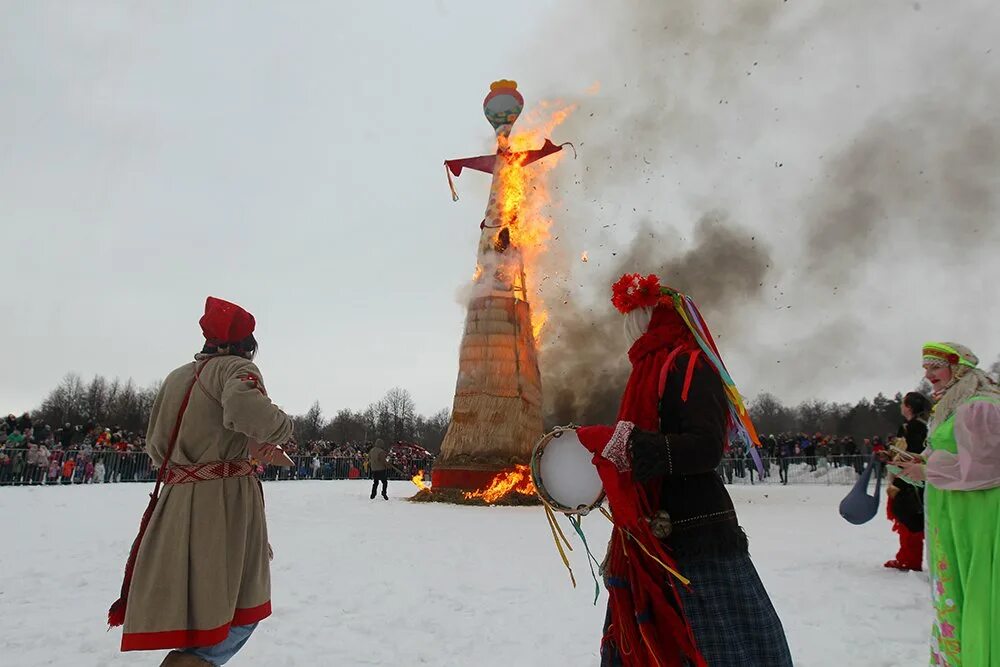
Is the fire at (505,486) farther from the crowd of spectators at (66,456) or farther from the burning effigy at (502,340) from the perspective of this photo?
the crowd of spectators at (66,456)

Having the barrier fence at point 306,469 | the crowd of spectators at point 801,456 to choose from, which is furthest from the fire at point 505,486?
the crowd of spectators at point 801,456

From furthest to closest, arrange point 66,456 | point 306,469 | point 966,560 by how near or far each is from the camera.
A: 1. point 306,469
2. point 66,456
3. point 966,560

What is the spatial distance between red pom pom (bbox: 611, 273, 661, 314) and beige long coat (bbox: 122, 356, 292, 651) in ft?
5.10

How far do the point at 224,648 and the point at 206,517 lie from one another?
1.92ft

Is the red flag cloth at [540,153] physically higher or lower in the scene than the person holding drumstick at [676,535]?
higher

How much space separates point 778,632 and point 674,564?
436 millimetres

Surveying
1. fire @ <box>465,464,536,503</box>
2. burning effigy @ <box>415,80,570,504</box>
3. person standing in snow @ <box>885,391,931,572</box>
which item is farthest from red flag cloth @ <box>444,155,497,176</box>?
person standing in snow @ <box>885,391,931,572</box>

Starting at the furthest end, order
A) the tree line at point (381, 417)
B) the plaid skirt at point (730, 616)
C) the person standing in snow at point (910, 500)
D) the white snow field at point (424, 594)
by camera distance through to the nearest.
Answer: the tree line at point (381, 417)
the person standing in snow at point (910, 500)
the white snow field at point (424, 594)
the plaid skirt at point (730, 616)

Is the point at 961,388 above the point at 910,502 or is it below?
above

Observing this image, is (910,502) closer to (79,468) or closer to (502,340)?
(502,340)

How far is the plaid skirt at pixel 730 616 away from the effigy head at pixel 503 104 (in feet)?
58.4

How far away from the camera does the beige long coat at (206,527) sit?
2.78 meters

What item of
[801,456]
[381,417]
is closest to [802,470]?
[801,456]

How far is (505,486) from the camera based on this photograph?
53.5 ft
